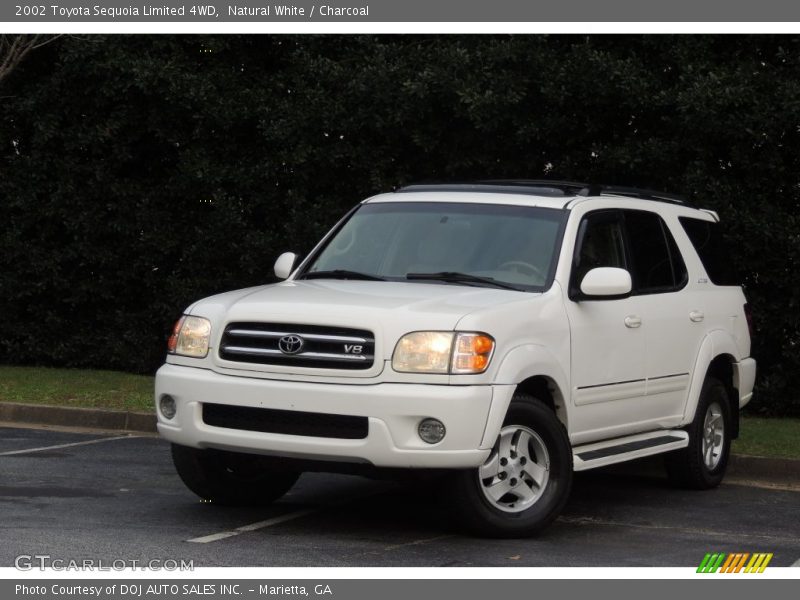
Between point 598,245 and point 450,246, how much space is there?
3.31 feet

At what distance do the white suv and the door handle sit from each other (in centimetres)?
3

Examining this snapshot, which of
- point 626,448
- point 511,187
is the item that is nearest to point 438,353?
point 626,448

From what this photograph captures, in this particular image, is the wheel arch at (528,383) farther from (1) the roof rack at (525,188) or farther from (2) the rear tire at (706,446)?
(2) the rear tire at (706,446)

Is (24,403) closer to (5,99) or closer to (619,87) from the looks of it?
(5,99)

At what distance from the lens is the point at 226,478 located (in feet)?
29.2

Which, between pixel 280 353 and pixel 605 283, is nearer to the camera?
pixel 280 353

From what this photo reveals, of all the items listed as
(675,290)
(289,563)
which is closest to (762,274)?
(675,290)

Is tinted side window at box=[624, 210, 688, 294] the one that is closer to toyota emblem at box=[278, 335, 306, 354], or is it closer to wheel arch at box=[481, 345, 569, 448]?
wheel arch at box=[481, 345, 569, 448]

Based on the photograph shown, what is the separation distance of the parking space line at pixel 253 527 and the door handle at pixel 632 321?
2.26 metres

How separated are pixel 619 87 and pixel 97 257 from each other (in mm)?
6287

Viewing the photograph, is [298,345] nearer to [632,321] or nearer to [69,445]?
[632,321]

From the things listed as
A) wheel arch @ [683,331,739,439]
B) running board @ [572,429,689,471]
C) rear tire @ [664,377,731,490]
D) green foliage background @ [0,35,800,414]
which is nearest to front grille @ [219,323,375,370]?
running board @ [572,429,689,471]

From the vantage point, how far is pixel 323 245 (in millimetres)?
9805

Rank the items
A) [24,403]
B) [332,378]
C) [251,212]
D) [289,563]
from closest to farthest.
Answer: [289,563] → [332,378] → [24,403] → [251,212]
